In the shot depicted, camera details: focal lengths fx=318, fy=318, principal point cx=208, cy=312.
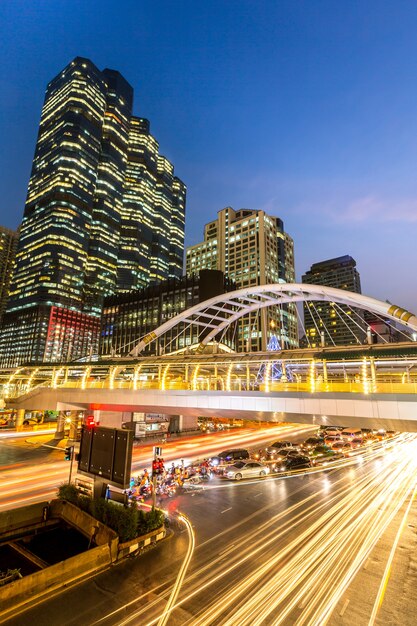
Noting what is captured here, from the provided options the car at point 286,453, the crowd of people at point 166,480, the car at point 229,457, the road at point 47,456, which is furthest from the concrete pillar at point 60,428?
the car at point 286,453

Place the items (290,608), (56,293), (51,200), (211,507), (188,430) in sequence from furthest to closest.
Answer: (51,200), (56,293), (188,430), (211,507), (290,608)

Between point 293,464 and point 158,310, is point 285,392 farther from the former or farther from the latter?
point 158,310

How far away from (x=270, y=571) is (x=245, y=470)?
13.6m

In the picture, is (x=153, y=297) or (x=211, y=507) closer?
(x=211, y=507)

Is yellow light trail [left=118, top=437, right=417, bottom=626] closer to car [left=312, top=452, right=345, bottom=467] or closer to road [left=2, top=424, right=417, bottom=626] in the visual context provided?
road [left=2, top=424, right=417, bottom=626]

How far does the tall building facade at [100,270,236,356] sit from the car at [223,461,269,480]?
74.0 metres

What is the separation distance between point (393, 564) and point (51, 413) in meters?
67.3

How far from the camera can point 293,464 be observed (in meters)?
27.0

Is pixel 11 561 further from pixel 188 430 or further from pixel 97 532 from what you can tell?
pixel 188 430

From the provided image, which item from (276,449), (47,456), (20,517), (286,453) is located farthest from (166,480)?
(47,456)

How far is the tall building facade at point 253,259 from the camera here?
131 m

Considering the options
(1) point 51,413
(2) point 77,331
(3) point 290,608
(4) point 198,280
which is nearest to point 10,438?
(1) point 51,413

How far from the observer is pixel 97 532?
13.2 meters

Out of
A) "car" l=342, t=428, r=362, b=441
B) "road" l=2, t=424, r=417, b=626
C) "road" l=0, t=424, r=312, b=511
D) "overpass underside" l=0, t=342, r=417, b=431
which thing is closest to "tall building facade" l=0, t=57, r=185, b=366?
"road" l=0, t=424, r=312, b=511
